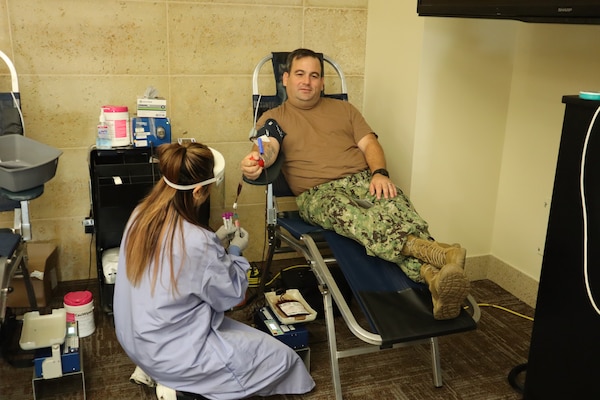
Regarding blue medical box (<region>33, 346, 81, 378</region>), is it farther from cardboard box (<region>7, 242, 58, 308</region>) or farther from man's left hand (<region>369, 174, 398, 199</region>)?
man's left hand (<region>369, 174, 398, 199</region>)

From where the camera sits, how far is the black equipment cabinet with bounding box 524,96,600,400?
1800mm

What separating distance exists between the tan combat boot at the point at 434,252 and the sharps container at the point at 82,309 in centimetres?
143

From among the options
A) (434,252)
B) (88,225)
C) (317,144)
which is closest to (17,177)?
(88,225)

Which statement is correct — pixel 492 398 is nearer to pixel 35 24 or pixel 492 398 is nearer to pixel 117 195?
pixel 117 195

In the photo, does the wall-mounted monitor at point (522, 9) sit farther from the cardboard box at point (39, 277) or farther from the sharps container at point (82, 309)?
the cardboard box at point (39, 277)

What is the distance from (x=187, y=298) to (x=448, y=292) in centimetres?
92

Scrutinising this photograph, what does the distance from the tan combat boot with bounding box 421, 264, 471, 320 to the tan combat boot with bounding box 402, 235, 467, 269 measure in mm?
65

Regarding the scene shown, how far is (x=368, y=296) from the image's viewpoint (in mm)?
2178

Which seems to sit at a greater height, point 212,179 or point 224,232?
point 212,179

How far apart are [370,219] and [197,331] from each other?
85 centimetres

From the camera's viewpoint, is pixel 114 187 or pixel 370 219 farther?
pixel 114 187

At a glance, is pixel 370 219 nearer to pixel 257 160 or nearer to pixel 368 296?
pixel 368 296

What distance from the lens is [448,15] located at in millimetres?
2449

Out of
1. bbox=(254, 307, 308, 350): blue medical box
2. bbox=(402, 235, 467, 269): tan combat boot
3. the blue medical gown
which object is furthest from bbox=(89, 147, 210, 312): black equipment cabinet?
bbox=(402, 235, 467, 269): tan combat boot
